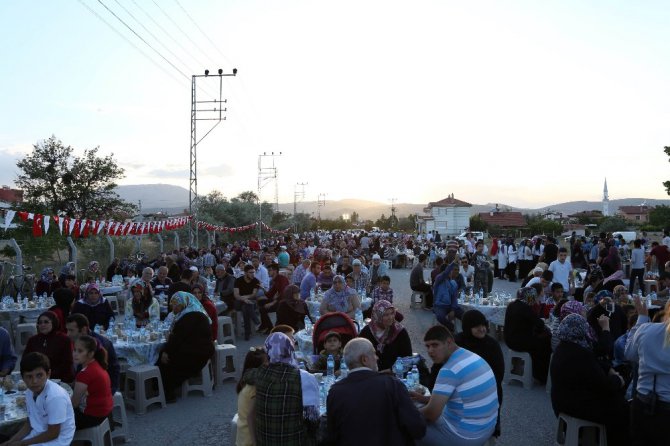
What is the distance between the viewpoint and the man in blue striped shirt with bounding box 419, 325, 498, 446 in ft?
13.1

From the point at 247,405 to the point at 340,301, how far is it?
482 cm

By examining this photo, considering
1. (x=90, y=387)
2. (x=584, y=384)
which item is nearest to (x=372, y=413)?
(x=584, y=384)

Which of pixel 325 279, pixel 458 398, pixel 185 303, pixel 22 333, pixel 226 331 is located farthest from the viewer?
pixel 325 279

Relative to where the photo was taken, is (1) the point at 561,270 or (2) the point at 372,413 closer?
(2) the point at 372,413

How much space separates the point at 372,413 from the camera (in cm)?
340

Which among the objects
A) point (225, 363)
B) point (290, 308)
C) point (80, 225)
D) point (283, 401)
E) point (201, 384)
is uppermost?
point (80, 225)

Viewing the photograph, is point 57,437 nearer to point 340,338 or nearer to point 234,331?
point 340,338

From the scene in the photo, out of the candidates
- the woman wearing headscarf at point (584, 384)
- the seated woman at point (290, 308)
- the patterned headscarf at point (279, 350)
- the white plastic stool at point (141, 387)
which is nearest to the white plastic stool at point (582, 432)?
the woman wearing headscarf at point (584, 384)

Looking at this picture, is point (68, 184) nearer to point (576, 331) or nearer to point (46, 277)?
point (46, 277)

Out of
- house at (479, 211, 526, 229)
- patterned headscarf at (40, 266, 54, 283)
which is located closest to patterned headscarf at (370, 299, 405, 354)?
patterned headscarf at (40, 266, 54, 283)

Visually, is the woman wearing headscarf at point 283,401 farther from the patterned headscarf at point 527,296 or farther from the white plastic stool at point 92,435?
the patterned headscarf at point 527,296

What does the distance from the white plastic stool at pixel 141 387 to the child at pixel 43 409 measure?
7.89ft

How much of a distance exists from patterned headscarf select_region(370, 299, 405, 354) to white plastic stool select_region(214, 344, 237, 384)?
9.17ft

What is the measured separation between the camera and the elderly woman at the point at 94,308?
805 centimetres
